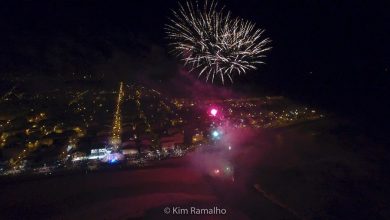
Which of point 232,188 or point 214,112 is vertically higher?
point 214,112

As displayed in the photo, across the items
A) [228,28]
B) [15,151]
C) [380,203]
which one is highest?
[228,28]

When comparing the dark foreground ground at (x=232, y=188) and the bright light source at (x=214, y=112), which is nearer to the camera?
the dark foreground ground at (x=232, y=188)

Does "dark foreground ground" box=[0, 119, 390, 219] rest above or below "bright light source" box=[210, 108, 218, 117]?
below

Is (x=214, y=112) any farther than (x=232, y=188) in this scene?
Yes

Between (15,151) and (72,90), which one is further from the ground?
(72,90)

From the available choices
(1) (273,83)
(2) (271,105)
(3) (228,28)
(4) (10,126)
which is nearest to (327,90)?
(1) (273,83)

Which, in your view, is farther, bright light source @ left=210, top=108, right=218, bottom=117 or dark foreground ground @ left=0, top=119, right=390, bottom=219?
bright light source @ left=210, top=108, right=218, bottom=117

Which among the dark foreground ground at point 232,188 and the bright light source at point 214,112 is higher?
the bright light source at point 214,112

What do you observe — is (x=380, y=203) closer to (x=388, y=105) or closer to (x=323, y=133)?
(x=323, y=133)
